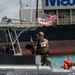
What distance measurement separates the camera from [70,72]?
7750 millimetres

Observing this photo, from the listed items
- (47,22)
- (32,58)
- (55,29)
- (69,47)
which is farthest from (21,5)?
(32,58)

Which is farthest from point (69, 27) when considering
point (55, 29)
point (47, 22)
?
point (47, 22)

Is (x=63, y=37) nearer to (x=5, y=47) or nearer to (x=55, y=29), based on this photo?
(x=55, y=29)

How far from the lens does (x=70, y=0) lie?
47938mm

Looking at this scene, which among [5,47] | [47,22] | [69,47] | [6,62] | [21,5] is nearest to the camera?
[6,62]

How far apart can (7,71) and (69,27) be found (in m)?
32.9

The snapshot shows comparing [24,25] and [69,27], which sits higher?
[24,25]

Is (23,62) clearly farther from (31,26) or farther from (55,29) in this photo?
(55,29)

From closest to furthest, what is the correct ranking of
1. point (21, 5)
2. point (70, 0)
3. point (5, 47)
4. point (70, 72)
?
point (70, 72)
point (5, 47)
point (21, 5)
point (70, 0)

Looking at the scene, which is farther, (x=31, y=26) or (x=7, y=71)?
(x=31, y=26)

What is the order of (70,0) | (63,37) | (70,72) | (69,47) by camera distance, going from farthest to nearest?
(70,0) < (63,37) < (69,47) < (70,72)

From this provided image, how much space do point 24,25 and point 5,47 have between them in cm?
104

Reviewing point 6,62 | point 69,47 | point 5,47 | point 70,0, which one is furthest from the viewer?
point 70,0

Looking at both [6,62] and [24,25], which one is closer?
[6,62]
